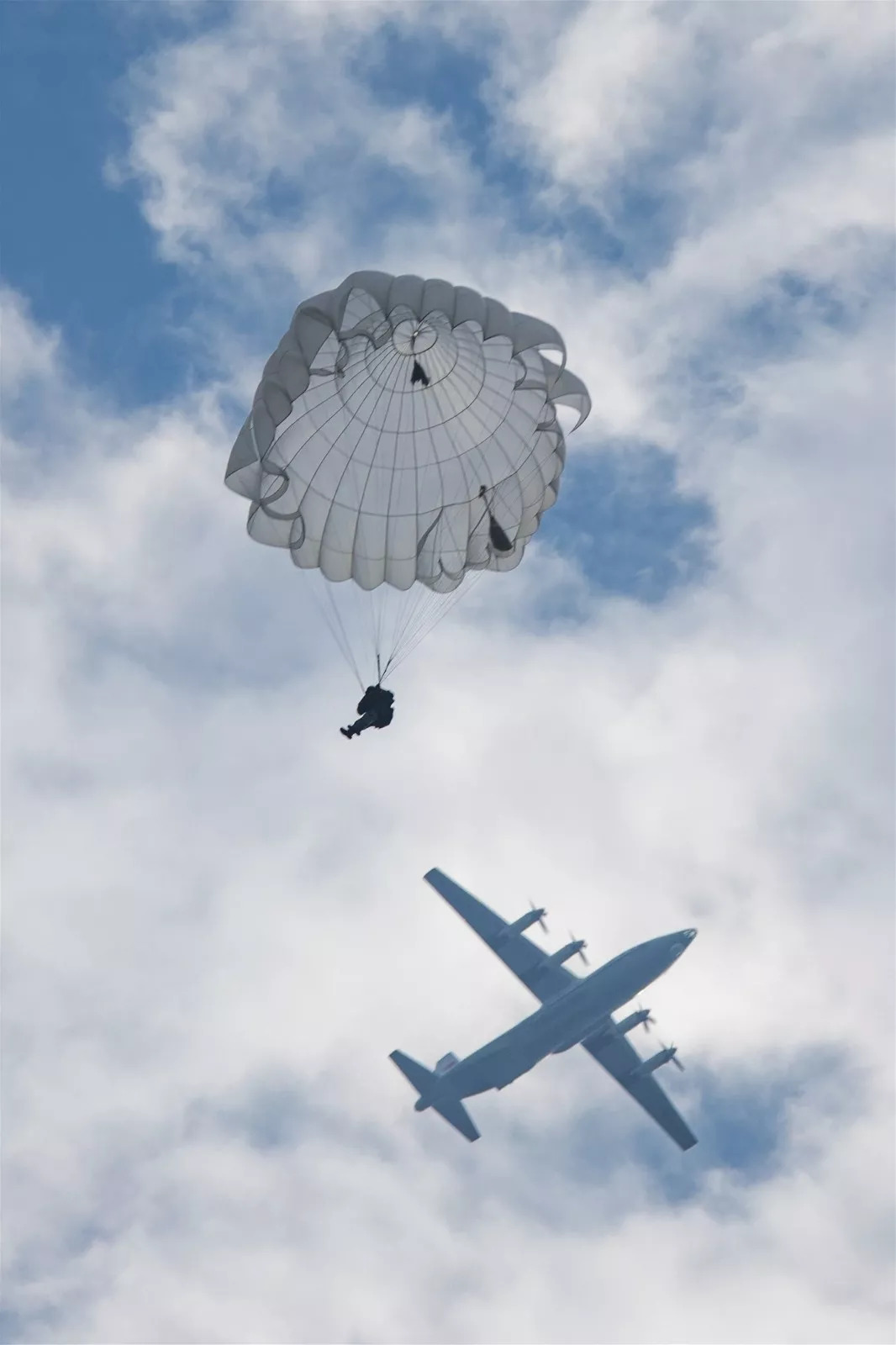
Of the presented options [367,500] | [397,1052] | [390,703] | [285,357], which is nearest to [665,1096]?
[397,1052]

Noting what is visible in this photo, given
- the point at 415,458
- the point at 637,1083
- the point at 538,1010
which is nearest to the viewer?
the point at 415,458

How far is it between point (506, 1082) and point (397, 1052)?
583cm

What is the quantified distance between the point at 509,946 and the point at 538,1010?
458 centimetres

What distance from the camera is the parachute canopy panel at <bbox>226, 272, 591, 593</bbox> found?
47281mm

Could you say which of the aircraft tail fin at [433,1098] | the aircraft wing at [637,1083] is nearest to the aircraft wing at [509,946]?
the aircraft tail fin at [433,1098]

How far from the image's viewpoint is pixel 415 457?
160ft

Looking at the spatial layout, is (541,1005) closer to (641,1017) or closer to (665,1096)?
(641,1017)

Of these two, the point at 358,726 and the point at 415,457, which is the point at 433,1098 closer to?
the point at 358,726

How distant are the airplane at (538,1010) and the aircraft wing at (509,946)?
0.13ft

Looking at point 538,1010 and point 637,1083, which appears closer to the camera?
point 538,1010

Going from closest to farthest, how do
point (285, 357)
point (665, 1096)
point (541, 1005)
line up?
point (285, 357), point (541, 1005), point (665, 1096)

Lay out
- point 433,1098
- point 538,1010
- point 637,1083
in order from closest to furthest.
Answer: point 538,1010, point 433,1098, point 637,1083

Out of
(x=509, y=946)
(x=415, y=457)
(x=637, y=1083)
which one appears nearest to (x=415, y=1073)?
(x=509, y=946)

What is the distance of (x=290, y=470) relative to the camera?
4828 centimetres
